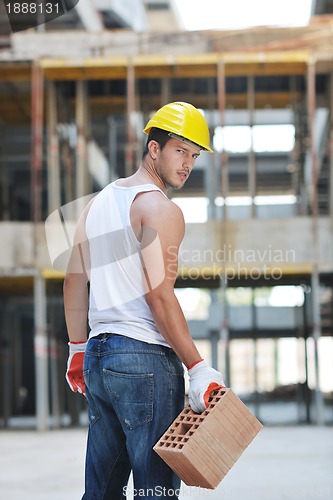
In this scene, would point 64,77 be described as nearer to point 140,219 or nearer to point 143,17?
point 140,219

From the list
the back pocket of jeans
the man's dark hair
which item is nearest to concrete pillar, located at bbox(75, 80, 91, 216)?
the man's dark hair

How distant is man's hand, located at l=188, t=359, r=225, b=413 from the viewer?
312 cm

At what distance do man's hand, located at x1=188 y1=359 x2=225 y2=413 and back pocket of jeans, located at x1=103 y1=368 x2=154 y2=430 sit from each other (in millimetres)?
140

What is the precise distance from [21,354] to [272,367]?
1170 centimetres

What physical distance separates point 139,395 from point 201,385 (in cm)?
21

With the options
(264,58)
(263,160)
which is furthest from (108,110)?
(263,160)

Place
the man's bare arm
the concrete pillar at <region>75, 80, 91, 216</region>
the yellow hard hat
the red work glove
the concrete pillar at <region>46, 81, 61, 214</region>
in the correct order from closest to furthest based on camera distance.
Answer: the man's bare arm, the yellow hard hat, the red work glove, the concrete pillar at <region>46, 81, 61, 214</region>, the concrete pillar at <region>75, 80, 91, 216</region>

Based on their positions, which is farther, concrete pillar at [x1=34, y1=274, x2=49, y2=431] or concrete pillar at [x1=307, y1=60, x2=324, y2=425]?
concrete pillar at [x1=34, y1=274, x2=49, y2=431]

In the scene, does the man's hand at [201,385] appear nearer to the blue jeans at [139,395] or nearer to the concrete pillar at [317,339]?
the blue jeans at [139,395]

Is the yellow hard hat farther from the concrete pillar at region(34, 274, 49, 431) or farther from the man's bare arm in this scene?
the concrete pillar at region(34, 274, 49, 431)

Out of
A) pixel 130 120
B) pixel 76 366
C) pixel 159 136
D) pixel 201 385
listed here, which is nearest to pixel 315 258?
pixel 130 120

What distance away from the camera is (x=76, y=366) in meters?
3.71

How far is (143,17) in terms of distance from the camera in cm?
4038

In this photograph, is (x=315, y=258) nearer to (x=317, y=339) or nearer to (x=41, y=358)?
(x=317, y=339)
